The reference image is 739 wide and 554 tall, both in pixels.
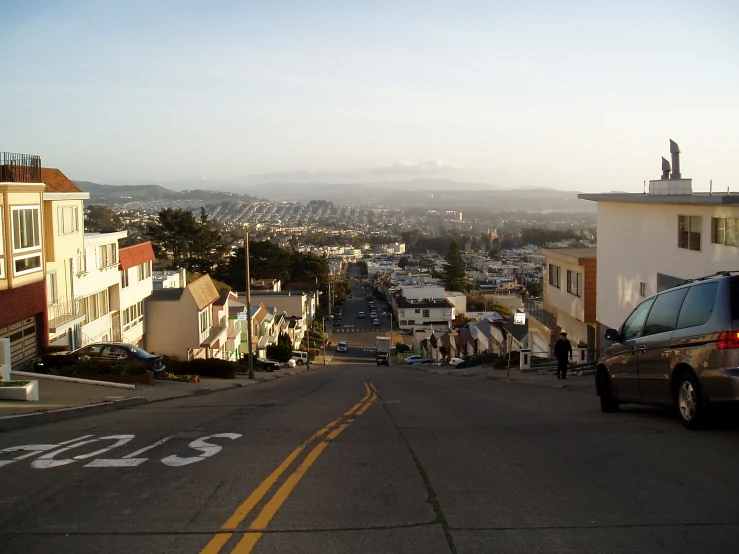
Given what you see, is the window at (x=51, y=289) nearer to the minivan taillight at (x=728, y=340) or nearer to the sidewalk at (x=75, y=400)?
the sidewalk at (x=75, y=400)

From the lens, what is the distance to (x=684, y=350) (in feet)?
31.0

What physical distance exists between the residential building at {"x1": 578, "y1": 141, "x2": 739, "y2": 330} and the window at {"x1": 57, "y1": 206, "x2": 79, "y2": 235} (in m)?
20.6

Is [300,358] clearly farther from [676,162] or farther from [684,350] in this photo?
[684,350]

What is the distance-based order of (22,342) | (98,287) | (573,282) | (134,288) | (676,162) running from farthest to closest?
(134,288)
(573,282)
(98,287)
(676,162)
(22,342)

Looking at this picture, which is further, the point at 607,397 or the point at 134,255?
the point at 134,255

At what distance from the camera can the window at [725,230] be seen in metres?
20.9

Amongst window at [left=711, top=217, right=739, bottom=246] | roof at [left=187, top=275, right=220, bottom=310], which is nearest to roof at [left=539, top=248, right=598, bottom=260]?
window at [left=711, top=217, right=739, bottom=246]

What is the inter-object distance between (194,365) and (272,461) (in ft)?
79.0

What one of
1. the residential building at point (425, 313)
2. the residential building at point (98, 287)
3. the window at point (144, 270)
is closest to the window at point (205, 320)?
the window at point (144, 270)

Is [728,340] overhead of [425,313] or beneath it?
overhead

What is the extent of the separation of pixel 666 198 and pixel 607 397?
1396 centimetres

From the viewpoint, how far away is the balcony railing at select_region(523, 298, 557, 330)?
131 feet

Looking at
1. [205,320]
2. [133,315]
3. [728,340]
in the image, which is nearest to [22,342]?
[133,315]

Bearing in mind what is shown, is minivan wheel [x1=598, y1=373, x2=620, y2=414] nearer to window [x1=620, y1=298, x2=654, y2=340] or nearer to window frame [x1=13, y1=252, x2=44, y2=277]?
window [x1=620, y1=298, x2=654, y2=340]
